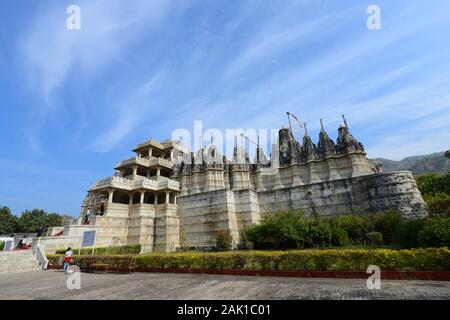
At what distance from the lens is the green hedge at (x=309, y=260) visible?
9.58 meters

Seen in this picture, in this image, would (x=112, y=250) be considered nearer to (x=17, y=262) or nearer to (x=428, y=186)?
(x=17, y=262)

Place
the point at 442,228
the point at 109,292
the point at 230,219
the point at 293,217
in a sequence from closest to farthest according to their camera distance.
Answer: the point at 109,292, the point at 442,228, the point at 293,217, the point at 230,219

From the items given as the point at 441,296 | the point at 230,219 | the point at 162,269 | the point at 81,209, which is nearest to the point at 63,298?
the point at 162,269

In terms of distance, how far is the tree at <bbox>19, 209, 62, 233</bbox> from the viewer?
55.5m

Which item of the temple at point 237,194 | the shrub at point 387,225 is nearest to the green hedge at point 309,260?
the shrub at point 387,225

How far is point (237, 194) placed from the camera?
1197 inches

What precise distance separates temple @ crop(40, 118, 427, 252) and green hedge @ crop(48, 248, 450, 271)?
1271 cm

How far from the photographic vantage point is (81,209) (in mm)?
40531

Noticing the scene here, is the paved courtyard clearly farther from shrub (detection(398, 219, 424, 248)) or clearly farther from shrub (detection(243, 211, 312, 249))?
shrub (detection(243, 211, 312, 249))

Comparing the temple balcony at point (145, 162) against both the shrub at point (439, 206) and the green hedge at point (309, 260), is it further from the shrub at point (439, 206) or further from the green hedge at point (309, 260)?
the shrub at point (439, 206)

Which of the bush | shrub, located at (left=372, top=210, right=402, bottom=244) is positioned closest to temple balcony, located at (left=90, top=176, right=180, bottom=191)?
the bush

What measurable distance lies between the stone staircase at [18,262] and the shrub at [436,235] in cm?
2613
